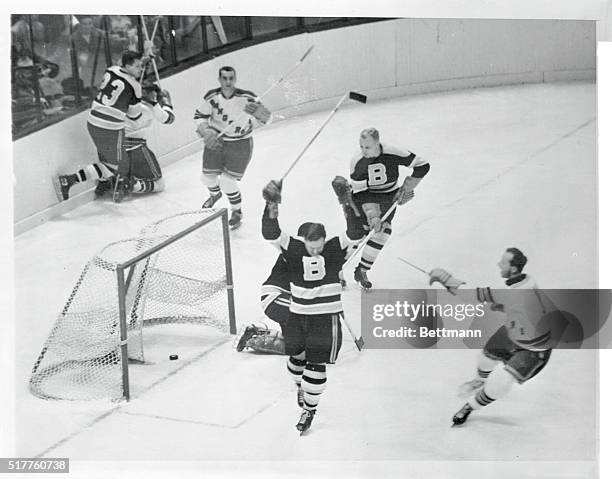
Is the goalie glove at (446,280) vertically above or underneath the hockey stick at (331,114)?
underneath

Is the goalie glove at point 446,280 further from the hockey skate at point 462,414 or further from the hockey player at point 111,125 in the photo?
the hockey player at point 111,125

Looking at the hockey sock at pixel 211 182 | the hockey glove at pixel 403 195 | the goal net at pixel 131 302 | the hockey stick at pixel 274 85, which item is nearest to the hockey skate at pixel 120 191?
the goal net at pixel 131 302

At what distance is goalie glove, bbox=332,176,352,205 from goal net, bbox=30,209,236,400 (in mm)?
410

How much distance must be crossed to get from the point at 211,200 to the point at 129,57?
1.93 feet

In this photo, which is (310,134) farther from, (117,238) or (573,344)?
(573,344)

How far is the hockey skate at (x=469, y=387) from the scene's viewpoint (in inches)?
273

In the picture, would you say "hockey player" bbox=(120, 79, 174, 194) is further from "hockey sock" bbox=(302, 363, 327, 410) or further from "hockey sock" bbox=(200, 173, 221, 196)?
"hockey sock" bbox=(302, 363, 327, 410)

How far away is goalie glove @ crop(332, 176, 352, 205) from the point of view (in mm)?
6938

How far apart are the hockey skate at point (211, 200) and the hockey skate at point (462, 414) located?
1.14 metres

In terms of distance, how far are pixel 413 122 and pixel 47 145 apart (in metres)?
1.31

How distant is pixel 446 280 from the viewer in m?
6.95

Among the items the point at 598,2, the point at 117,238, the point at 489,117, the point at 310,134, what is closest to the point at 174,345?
the point at 117,238

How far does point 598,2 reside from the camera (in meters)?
6.91

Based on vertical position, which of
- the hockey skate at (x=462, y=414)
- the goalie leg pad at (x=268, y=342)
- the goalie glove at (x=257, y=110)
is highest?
the goalie glove at (x=257, y=110)
